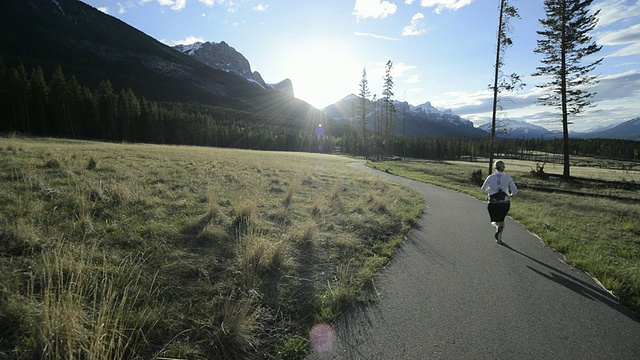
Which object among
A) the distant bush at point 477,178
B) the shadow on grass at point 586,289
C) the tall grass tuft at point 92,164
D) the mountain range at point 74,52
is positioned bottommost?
the shadow on grass at point 586,289

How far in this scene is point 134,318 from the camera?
10.1 ft

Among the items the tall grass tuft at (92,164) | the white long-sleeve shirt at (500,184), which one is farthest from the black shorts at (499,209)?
the tall grass tuft at (92,164)

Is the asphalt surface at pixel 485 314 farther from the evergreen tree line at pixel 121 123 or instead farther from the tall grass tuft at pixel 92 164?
the evergreen tree line at pixel 121 123

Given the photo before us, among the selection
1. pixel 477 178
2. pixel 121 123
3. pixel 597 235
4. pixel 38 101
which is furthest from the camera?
pixel 121 123

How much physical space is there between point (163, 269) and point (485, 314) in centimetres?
515

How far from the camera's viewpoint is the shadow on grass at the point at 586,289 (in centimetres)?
440

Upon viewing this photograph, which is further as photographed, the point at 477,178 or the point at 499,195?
the point at 477,178

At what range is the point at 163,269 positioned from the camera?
4.22 meters

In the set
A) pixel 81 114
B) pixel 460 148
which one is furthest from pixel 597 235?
pixel 460 148

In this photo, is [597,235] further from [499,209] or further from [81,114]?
[81,114]

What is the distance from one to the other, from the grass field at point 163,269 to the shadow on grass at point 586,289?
335 centimetres

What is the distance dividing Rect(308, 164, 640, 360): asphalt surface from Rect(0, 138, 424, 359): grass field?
0.53 m

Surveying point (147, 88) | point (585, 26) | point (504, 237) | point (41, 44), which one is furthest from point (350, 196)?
point (41, 44)

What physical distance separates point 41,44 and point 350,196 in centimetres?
24475
